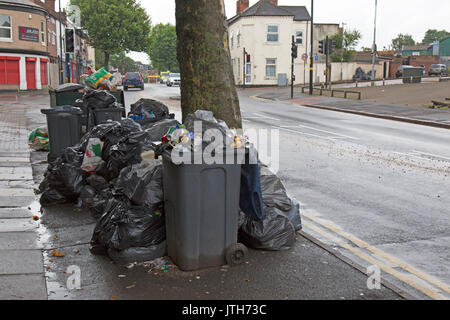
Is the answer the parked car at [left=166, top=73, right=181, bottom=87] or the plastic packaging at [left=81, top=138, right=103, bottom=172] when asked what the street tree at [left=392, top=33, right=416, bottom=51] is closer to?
the parked car at [left=166, top=73, right=181, bottom=87]

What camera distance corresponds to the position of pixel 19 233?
5.53 metres

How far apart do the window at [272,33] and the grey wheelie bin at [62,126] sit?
141ft

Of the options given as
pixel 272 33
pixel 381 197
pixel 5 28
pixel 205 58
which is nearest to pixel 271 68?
pixel 272 33

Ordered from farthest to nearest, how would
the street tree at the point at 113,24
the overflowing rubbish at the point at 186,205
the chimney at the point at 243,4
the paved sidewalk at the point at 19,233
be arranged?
the street tree at the point at 113,24
the chimney at the point at 243,4
the overflowing rubbish at the point at 186,205
the paved sidewalk at the point at 19,233

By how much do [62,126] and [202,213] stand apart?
621cm

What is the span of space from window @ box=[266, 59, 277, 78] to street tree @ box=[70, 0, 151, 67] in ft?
84.4

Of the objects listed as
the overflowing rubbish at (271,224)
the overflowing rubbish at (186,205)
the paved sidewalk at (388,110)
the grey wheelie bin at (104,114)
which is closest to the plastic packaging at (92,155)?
the overflowing rubbish at (186,205)

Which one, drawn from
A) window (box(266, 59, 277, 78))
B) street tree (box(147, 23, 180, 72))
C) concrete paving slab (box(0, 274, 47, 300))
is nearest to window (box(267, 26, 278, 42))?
window (box(266, 59, 277, 78))

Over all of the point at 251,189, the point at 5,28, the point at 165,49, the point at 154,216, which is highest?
the point at 165,49

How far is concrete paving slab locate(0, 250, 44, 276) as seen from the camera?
4414 mm

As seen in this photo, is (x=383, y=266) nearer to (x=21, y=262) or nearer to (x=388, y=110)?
(x=21, y=262)

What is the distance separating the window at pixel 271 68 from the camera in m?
50.7

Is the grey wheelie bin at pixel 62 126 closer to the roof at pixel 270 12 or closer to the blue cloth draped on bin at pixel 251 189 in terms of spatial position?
the blue cloth draped on bin at pixel 251 189
